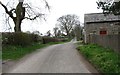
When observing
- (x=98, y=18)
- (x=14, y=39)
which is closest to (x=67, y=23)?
(x=98, y=18)

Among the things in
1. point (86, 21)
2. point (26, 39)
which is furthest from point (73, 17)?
point (26, 39)

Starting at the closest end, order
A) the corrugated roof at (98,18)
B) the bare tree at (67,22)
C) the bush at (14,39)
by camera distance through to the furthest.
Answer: the bush at (14,39)
the corrugated roof at (98,18)
the bare tree at (67,22)

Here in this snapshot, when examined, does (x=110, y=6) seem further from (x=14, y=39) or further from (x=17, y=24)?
(x=17, y=24)

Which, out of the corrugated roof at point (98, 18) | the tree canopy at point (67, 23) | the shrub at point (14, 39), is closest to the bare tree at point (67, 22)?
the tree canopy at point (67, 23)

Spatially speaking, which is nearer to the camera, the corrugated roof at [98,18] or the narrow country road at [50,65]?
the narrow country road at [50,65]

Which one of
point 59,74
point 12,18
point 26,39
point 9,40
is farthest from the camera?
point 12,18

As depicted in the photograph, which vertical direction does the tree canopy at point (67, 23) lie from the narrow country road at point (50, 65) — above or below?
above

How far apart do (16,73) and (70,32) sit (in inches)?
3406

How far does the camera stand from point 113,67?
1222 centimetres

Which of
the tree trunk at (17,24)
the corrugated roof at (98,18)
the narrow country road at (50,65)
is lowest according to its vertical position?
the narrow country road at (50,65)

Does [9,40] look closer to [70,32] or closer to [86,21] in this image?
[86,21]

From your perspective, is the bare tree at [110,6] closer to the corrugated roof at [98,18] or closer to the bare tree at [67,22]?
the corrugated roof at [98,18]

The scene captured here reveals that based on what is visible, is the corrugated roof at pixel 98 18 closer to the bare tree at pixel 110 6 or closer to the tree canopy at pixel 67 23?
the bare tree at pixel 110 6

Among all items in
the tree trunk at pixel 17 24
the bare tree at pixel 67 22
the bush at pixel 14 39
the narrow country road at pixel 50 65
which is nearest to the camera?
the narrow country road at pixel 50 65
